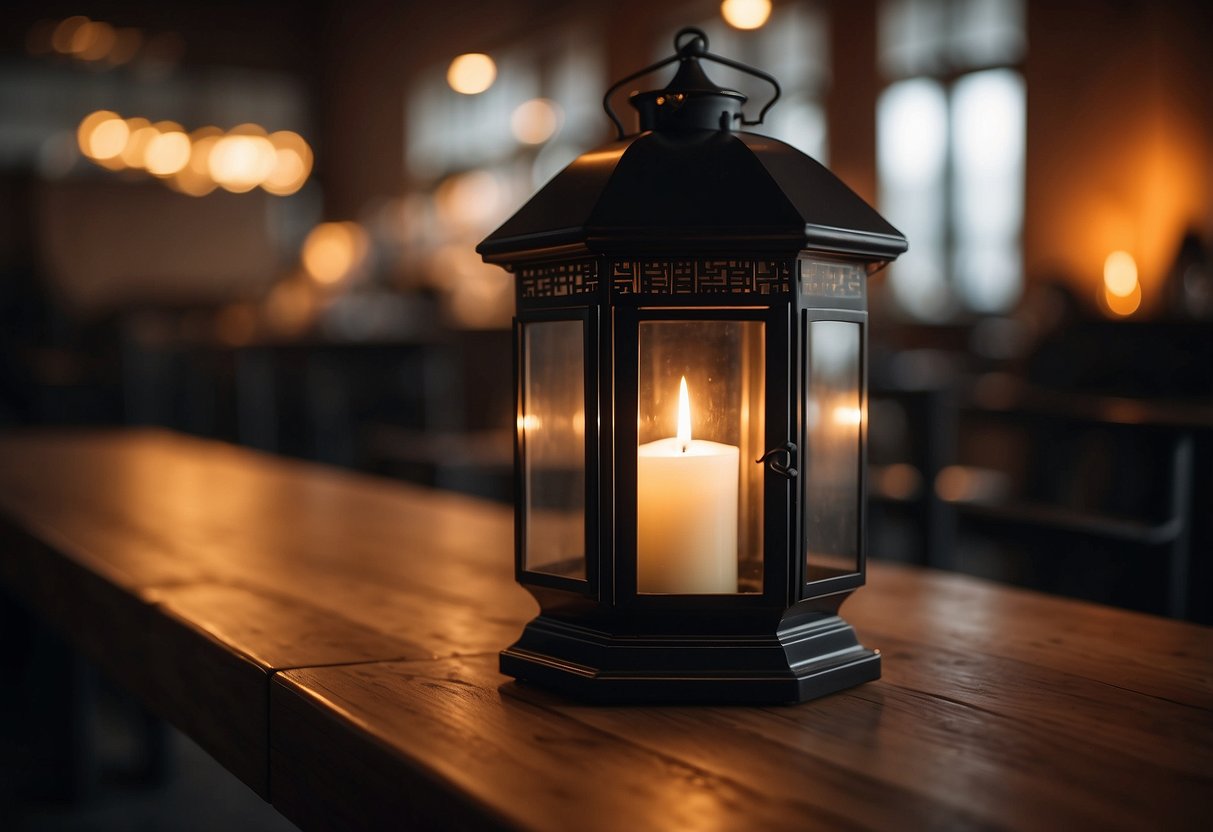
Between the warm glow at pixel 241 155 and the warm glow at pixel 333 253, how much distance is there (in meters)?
0.99

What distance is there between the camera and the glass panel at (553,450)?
2.08 ft

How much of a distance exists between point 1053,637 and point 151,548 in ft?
2.51

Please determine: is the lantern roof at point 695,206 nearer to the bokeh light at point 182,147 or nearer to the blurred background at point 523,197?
the blurred background at point 523,197

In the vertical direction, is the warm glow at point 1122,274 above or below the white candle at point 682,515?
above

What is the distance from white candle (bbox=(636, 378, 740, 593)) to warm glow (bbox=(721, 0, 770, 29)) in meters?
0.63

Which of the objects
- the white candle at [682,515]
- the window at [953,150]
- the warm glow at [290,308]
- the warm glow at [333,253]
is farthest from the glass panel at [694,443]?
the warm glow at [333,253]

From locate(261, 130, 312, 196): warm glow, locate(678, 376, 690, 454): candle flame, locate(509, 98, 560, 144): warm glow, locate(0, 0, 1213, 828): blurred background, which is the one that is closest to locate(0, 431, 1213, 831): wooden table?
locate(678, 376, 690, 454): candle flame

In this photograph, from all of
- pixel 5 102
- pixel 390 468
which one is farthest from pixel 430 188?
pixel 390 468

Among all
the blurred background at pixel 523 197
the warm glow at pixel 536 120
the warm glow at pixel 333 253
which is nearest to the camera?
the blurred background at pixel 523 197

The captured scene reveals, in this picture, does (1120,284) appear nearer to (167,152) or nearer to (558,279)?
(558,279)

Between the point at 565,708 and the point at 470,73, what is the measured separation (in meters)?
1.59

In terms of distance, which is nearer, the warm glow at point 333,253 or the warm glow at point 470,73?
the warm glow at point 470,73

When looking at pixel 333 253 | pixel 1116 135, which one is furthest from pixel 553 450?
pixel 333 253

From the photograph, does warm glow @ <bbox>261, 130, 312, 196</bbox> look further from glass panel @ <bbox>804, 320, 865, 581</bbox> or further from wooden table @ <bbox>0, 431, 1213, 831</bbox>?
glass panel @ <bbox>804, 320, 865, 581</bbox>
